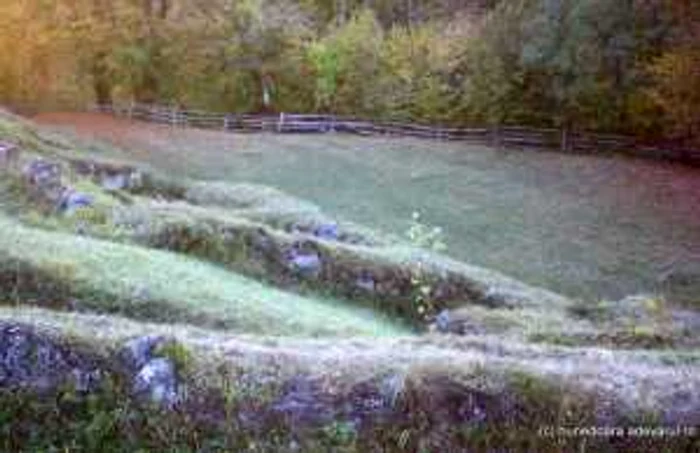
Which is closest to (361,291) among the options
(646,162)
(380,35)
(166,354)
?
(166,354)

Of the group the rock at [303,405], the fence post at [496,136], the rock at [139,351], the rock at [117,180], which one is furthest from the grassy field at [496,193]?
the rock at [139,351]

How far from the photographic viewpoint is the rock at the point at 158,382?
34.7 ft

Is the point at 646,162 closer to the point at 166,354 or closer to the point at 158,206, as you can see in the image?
the point at 158,206

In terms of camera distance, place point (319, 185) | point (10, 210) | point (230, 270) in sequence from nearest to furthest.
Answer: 1. point (230, 270)
2. point (10, 210)
3. point (319, 185)

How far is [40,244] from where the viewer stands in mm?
20031

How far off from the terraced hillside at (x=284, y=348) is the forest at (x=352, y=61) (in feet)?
89.8

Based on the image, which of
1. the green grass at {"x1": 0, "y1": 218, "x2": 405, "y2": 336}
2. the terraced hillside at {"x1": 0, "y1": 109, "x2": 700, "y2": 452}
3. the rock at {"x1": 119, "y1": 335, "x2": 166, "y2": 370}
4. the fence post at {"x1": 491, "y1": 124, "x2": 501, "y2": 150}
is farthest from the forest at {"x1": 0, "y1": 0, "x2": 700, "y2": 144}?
the rock at {"x1": 119, "y1": 335, "x2": 166, "y2": 370}

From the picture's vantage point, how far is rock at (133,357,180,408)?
417 inches

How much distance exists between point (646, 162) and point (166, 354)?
4380 cm

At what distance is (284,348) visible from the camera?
1262 centimetres

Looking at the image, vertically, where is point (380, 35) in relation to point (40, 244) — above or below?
above

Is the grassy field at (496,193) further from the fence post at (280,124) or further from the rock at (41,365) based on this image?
the rock at (41,365)

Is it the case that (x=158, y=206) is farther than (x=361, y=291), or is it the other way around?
(x=158, y=206)

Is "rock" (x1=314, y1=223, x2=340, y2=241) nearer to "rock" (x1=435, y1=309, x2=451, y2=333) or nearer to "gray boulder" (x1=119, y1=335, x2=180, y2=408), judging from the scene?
"rock" (x1=435, y1=309, x2=451, y2=333)
